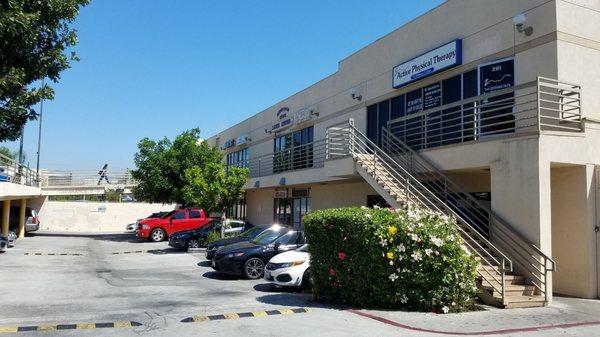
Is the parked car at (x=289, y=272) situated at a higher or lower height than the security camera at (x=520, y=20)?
lower

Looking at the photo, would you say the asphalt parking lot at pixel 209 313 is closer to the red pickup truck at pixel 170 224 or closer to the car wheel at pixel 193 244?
the car wheel at pixel 193 244

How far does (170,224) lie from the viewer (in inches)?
1176

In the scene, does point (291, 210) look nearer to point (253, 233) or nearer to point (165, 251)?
point (165, 251)

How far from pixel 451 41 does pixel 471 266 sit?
26.5 feet

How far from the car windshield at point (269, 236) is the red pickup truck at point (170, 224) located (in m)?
14.3

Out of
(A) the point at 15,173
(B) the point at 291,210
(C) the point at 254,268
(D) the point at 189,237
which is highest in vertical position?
(A) the point at 15,173

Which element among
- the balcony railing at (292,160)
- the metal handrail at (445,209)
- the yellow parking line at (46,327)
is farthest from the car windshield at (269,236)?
the yellow parking line at (46,327)

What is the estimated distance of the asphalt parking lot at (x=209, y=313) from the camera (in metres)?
8.07

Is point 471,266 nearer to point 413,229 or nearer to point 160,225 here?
point 413,229

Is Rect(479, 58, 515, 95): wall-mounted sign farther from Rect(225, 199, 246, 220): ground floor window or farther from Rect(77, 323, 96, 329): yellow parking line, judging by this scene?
Rect(225, 199, 246, 220): ground floor window

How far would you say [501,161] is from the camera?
459 inches

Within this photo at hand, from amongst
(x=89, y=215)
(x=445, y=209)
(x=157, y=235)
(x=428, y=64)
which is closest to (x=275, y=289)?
(x=445, y=209)

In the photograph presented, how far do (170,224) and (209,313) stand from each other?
21136 mm

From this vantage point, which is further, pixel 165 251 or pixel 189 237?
pixel 165 251
